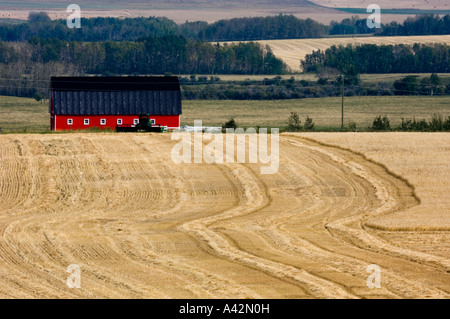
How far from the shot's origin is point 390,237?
2456 centimetres

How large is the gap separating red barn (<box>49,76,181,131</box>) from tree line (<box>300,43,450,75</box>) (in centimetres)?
7155

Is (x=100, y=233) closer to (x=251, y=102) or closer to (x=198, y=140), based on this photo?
(x=198, y=140)

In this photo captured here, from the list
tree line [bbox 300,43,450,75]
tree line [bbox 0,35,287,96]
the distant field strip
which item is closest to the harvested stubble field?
tree line [bbox 300,43,450,75]

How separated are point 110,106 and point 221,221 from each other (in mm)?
41972

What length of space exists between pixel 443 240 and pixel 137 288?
35.5 ft

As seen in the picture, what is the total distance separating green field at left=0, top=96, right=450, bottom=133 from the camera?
8281 cm

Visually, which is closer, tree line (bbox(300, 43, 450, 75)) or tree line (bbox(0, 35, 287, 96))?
tree line (bbox(300, 43, 450, 75))

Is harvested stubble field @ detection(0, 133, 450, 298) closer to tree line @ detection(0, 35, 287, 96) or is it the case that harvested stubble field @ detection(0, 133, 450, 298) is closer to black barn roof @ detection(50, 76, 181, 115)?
black barn roof @ detection(50, 76, 181, 115)

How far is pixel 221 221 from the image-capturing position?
27.5 metres

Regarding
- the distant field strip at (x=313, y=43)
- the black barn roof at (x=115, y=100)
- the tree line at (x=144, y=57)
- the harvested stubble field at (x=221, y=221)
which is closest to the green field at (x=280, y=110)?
the black barn roof at (x=115, y=100)

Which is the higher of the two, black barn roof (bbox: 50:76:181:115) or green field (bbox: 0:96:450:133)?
black barn roof (bbox: 50:76:181:115)

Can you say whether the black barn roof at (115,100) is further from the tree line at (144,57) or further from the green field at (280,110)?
the tree line at (144,57)
